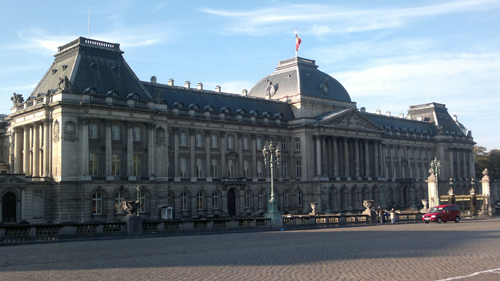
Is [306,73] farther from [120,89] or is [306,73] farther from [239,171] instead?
[120,89]

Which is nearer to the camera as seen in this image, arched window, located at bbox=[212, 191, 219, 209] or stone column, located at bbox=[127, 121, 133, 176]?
stone column, located at bbox=[127, 121, 133, 176]

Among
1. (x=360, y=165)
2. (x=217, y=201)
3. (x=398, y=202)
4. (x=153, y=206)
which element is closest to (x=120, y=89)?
(x=153, y=206)

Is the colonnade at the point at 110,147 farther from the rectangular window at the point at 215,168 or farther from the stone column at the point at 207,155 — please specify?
the rectangular window at the point at 215,168

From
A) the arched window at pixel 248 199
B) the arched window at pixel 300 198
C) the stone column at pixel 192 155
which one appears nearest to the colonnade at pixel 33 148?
the stone column at pixel 192 155

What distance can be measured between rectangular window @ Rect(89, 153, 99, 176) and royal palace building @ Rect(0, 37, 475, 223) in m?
0.12

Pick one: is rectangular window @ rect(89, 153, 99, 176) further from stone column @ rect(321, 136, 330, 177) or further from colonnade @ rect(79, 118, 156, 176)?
stone column @ rect(321, 136, 330, 177)

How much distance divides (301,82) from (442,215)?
4097 cm

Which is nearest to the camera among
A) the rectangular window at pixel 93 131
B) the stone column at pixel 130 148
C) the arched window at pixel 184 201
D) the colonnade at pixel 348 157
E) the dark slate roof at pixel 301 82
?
the rectangular window at pixel 93 131

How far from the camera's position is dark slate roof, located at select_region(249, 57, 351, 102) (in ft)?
302

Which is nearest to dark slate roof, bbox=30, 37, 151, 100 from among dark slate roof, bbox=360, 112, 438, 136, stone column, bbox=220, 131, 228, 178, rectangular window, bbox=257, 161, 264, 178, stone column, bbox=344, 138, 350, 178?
stone column, bbox=220, 131, 228, 178

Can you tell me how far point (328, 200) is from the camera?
8781cm

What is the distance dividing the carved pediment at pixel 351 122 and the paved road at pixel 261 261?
59342mm

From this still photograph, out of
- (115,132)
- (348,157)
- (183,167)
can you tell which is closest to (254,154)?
(183,167)

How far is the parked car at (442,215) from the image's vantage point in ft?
182
